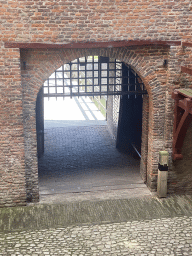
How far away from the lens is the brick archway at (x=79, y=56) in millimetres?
8156

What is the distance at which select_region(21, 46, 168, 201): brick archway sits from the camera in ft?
26.8

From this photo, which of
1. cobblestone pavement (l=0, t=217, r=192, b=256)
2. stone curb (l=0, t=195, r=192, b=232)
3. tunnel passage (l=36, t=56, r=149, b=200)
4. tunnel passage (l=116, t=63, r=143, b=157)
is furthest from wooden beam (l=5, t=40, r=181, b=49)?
cobblestone pavement (l=0, t=217, r=192, b=256)

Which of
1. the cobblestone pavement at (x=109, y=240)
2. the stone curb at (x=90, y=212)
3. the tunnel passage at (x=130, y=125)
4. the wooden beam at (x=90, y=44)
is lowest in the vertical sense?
→ the cobblestone pavement at (x=109, y=240)

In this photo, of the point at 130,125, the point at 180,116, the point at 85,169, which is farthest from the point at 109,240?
the point at 130,125

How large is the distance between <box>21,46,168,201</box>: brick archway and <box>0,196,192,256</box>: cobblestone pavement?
33.4 inches

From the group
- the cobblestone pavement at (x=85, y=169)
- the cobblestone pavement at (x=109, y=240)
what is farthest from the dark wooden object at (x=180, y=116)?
the cobblestone pavement at (x=109, y=240)

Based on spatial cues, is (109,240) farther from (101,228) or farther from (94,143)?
(94,143)

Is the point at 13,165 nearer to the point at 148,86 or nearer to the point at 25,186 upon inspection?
the point at 25,186

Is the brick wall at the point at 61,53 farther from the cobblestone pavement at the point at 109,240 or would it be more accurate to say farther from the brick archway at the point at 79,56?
the cobblestone pavement at the point at 109,240

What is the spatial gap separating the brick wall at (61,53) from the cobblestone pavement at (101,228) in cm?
87

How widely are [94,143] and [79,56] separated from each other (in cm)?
560

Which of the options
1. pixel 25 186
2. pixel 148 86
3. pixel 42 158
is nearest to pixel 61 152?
pixel 42 158

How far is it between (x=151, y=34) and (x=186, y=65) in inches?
43.7

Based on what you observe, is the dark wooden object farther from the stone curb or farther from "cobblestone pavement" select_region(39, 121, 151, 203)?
"cobblestone pavement" select_region(39, 121, 151, 203)
